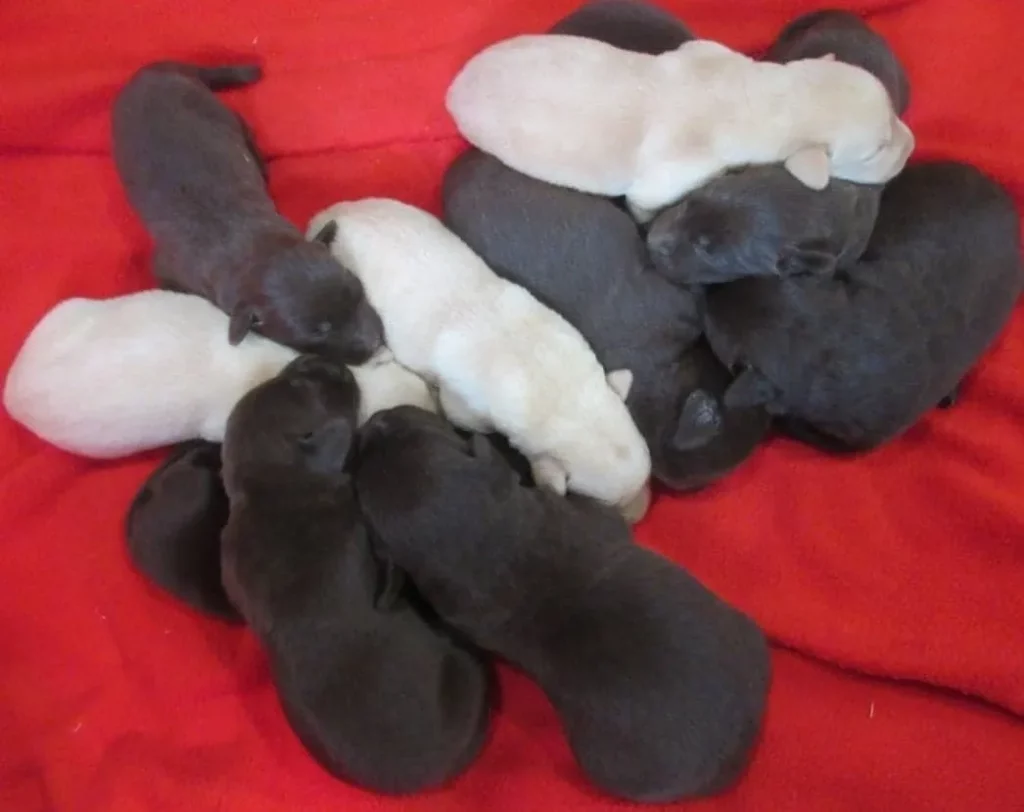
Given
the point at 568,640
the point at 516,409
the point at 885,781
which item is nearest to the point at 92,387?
the point at 516,409

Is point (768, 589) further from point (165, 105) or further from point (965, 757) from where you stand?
point (165, 105)

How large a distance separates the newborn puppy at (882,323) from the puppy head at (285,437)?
0.62 metres

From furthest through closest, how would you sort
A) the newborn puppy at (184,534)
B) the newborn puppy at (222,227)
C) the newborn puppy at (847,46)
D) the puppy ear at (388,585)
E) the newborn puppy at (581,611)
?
the newborn puppy at (847,46) < the newborn puppy at (222,227) < the newborn puppy at (184,534) < the puppy ear at (388,585) < the newborn puppy at (581,611)

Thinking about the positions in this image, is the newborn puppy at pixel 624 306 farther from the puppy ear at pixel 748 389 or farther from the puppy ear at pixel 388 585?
the puppy ear at pixel 388 585

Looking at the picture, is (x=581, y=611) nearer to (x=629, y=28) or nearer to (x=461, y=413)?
(x=461, y=413)

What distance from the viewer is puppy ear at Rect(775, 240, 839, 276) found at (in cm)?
185

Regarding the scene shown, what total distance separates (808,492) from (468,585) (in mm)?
614

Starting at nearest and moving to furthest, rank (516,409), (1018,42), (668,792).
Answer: (668,792) → (516,409) → (1018,42)

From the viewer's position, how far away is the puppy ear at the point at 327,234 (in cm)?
194

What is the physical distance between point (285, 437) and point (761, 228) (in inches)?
31.5

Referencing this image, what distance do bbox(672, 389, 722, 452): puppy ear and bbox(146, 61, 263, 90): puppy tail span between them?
3.21 ft

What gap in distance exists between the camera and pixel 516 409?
5.92 feet

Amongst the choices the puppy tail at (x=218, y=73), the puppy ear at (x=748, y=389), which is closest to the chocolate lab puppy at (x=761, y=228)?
the puppy ear at (x=748, y=389)

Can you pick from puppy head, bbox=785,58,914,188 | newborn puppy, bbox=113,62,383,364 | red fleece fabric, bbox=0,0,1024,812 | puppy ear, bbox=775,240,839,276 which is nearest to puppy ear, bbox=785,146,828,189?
puppy head, bbox=785,58,914,188
